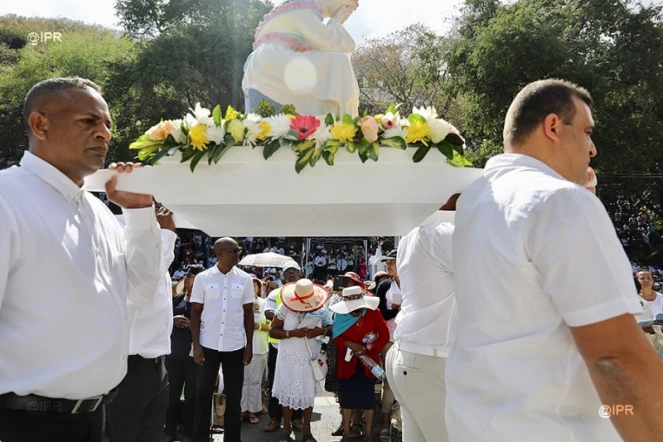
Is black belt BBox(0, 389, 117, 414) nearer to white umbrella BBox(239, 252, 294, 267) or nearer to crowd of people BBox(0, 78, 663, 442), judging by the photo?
crowd of people BBox(0, 78, 663, 442)

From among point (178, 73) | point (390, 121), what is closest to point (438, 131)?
point (390, 121)

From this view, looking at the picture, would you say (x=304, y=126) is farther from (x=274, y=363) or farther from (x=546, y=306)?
(x=274, y=363)

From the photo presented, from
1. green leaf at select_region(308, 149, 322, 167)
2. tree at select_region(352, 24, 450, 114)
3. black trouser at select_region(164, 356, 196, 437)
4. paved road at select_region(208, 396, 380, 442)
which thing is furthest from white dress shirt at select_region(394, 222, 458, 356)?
tree at select_region(352, 24, 450, 114)

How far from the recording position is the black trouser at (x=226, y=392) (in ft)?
18.1

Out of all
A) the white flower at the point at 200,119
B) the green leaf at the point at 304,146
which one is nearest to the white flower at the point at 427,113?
the green leaf at the point at 304,146

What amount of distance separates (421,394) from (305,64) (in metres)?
2.18

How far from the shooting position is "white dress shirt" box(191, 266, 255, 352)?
573 cm

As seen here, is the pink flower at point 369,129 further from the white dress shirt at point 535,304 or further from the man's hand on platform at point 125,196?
the man's hand on platform at point 125,196

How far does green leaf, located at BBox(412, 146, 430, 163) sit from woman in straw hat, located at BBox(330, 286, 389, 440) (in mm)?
3768

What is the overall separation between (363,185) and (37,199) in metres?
1.24

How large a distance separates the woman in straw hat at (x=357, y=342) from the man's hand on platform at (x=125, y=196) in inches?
145

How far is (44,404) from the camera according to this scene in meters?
2.07

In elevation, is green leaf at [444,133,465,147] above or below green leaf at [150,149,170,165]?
above

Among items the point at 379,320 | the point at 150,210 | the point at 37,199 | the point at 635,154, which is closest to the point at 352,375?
the point at 379,320
